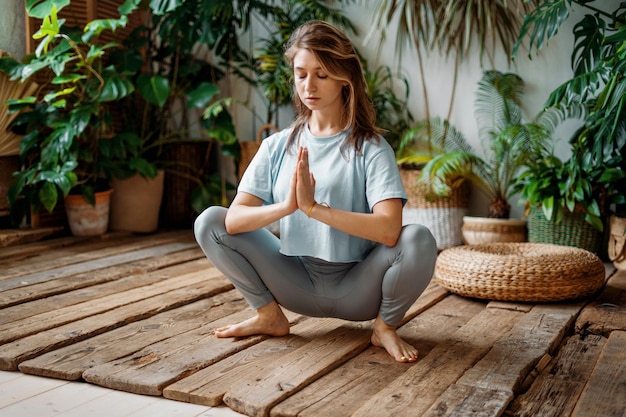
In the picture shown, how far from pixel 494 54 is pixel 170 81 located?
82.6 inches

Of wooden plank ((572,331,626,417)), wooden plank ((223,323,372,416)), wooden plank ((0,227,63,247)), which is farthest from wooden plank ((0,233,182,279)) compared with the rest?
wooden plank ((572,331,626,417))

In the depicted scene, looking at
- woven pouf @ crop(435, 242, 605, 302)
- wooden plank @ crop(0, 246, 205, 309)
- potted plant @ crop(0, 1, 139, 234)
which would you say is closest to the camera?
woven pouf @ crop(435, 242, 605, 302)

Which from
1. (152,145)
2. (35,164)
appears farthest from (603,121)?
(35,164)

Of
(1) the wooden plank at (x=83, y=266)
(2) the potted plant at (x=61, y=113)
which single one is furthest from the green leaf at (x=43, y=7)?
(1) the wooden plank at (x=83, y=266)

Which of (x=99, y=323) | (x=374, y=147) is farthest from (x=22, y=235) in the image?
(x=374, y=147)

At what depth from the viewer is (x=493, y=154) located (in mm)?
4590

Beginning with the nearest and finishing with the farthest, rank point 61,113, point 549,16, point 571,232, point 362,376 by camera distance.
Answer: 1. point 362,376
2. point 549,16
3. point 571,232
4. point 61,113

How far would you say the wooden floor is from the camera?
1875mm

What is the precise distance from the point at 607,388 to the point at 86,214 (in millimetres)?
3406

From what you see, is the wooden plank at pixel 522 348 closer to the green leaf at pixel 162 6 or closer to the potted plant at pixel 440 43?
the potted plant at pixel 440 43

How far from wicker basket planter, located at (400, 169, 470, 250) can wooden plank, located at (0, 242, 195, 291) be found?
135 cm

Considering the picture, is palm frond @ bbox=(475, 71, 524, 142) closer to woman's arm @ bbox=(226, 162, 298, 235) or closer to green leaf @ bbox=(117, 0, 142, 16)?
green leaf @ bbox=(117, 0, 142, 16)

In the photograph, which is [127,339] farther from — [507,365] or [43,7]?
[43,7]

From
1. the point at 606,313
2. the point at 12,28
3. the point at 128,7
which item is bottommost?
the point at 606,313
